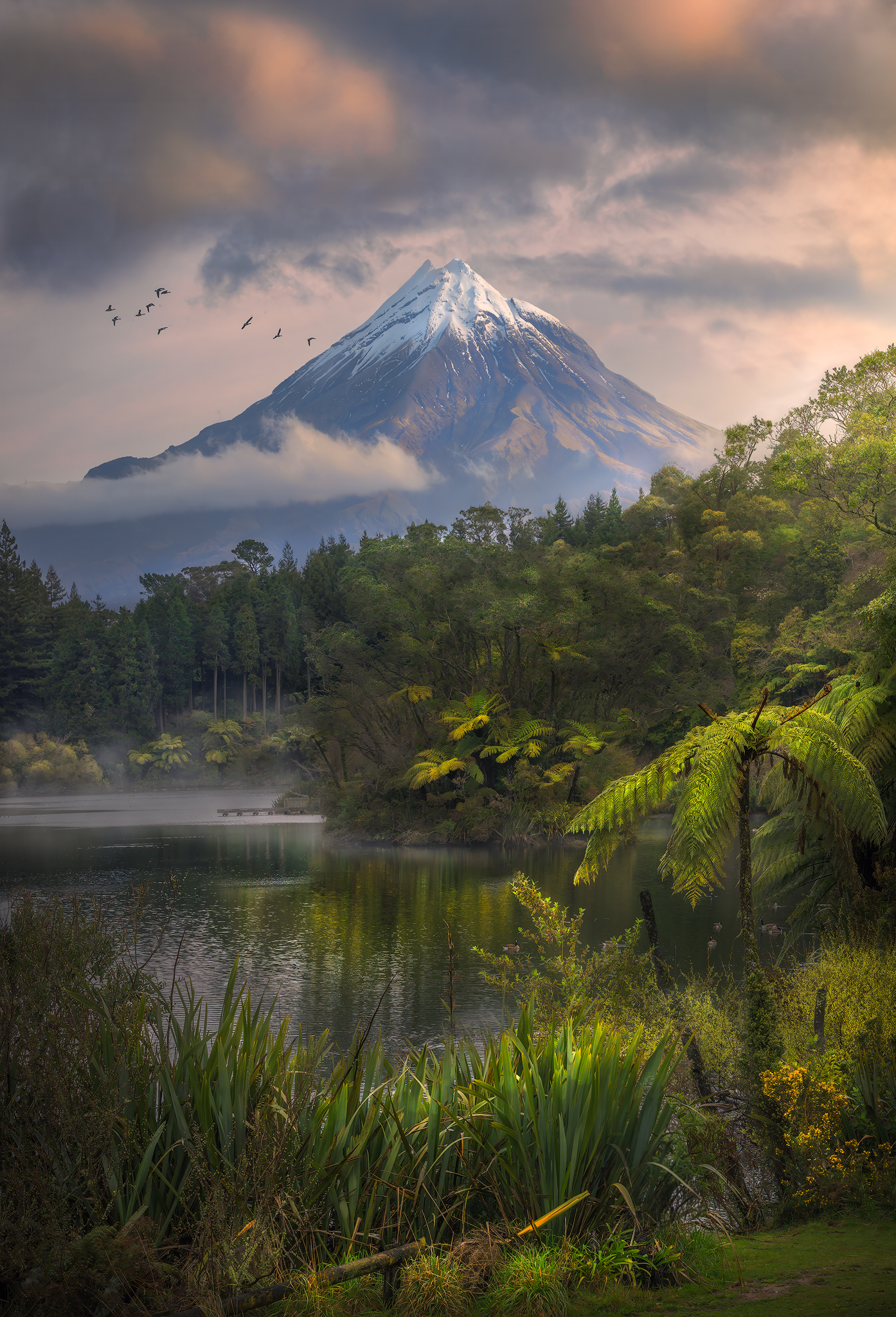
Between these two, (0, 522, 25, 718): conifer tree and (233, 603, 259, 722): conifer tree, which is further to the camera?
(233, 603, 259, 722): conifer tree

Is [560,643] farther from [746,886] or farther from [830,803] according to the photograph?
[746,886]

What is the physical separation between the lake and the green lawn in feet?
18.0

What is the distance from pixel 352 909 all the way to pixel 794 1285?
17.7 m

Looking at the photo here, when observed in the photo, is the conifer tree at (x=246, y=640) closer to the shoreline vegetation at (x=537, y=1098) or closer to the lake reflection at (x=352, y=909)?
the lake reflection at (x=352, y=909)

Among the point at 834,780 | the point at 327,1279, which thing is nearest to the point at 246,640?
the point at 834,780

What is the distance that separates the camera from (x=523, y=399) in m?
195

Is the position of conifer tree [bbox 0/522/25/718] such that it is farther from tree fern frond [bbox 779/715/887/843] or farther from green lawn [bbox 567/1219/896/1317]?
green lawn [bbox 567/1219/896/1317]

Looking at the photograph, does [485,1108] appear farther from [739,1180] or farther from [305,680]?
[305,680]

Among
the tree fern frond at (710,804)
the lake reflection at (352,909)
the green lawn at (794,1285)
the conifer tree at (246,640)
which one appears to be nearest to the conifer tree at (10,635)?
the conifer tree at (246,640)

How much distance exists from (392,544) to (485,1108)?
32.7 m

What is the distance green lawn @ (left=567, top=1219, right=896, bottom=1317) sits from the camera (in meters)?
3.91

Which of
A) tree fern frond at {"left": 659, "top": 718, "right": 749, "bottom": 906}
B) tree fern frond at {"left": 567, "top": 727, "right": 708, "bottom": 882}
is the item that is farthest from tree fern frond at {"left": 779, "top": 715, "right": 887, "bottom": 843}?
tree fern frond at {"left": 567, "top": 727, "right": 708, "bottom": 882}

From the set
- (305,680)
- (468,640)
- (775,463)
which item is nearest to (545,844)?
(468,640)

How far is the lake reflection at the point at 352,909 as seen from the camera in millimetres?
14266
